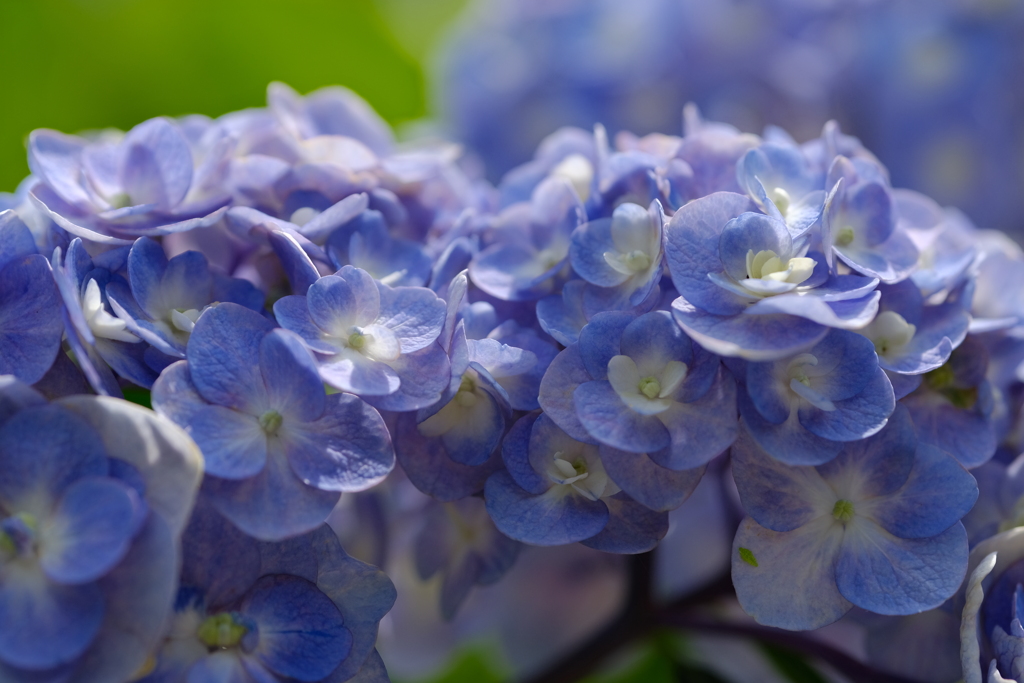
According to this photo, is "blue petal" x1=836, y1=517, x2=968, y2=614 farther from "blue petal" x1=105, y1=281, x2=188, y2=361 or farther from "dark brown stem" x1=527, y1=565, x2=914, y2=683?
"blue petal" x1=105, y1=281, x2=188, y2=361

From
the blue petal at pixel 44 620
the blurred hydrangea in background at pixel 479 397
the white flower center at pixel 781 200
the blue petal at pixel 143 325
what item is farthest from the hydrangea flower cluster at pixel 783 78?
the blue petal at pixel 44 620

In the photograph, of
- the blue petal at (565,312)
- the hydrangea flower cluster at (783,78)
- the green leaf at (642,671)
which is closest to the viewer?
the blue petal at (565,312)

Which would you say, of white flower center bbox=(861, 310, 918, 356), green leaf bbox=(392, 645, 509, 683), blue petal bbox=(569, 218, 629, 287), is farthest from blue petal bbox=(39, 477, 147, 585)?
green leaf bbox=(392, 645, 509, 683)

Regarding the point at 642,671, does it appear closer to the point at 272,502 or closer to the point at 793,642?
the point at 793,642

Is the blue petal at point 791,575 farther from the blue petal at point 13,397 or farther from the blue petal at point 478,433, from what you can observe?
the blue petal at point 13,397

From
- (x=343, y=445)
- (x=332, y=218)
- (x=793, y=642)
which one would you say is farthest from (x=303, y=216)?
(x=793, y=642)

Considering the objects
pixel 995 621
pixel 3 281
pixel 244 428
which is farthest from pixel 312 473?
pixel 995 621

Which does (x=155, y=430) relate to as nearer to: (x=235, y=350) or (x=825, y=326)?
(x=235, y=350)
